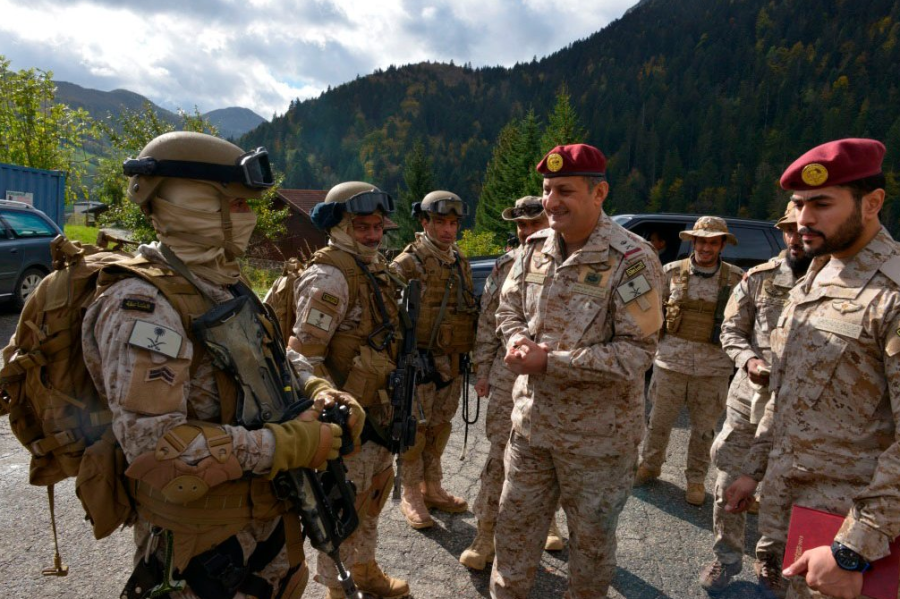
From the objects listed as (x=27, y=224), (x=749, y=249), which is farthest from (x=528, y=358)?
(x=27, y=224)

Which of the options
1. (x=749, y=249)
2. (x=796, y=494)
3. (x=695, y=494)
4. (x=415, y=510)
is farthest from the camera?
Answer: (x=749, y=249)

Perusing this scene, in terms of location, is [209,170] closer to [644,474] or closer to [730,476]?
[730,476]

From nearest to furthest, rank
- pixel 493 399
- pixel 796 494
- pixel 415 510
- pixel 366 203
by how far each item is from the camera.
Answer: pixel 796 494
pixel 366 203
pixel 493 399
pixel 415 510

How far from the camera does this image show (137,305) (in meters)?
1.49

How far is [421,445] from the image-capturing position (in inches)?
149

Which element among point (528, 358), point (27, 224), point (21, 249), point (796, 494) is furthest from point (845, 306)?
point (27, 224)

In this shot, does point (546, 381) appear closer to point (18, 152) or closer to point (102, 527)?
point (102, 527)

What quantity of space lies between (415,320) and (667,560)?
225 centimetres

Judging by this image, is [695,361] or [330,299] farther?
[695,361]

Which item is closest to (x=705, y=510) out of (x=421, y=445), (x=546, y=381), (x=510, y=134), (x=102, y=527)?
(x=421, y=445)

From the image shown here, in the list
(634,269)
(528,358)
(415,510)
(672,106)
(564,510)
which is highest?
(672,106)

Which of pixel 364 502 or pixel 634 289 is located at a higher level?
pixel 634 289

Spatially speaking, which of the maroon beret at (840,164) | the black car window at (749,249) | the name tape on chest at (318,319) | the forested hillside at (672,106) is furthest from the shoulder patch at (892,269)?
the forested hillside at (672,106)

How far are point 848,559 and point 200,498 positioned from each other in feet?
6.51
